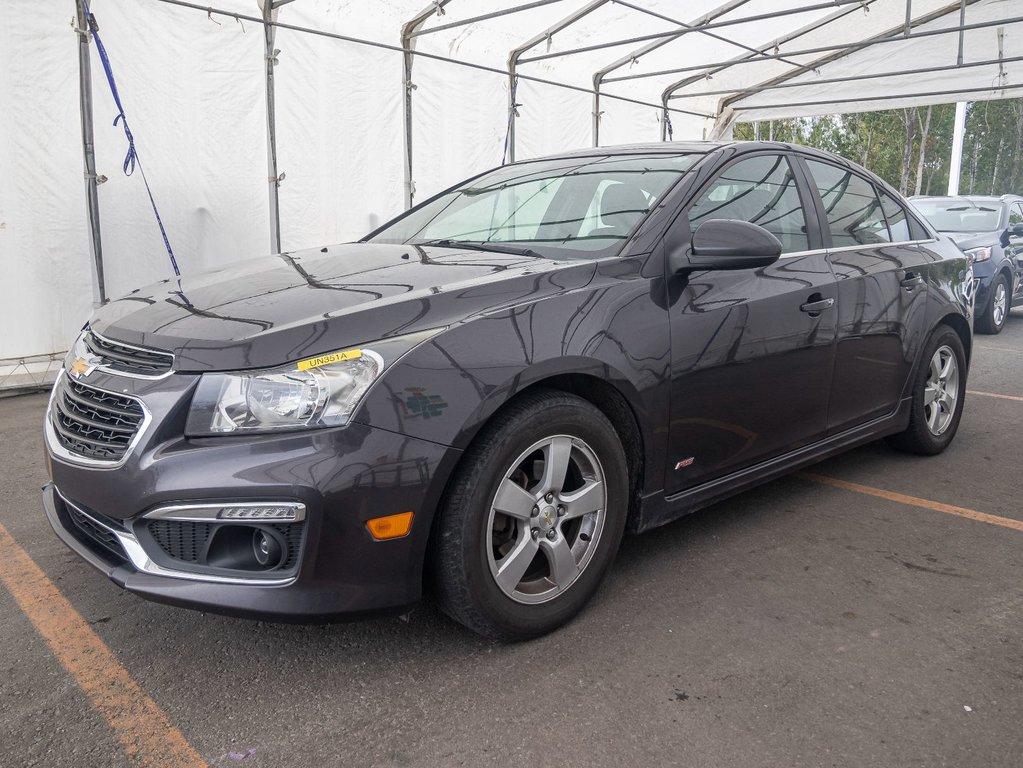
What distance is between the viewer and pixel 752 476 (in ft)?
10.3

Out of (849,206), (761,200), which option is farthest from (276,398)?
(849,206)

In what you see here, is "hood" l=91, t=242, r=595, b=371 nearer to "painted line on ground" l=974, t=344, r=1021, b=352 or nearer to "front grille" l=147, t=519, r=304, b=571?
"front grille" l=147, t=519, r=304, b=571

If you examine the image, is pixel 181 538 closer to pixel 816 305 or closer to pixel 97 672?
pixel 97 672

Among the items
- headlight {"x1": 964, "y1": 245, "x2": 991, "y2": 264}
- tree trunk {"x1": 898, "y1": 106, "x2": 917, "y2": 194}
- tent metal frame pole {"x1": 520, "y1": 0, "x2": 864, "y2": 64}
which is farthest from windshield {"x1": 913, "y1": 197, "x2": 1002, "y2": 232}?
tree trunk {"x1": 898, "y1": 106, "x2": 917, "y2": 194}

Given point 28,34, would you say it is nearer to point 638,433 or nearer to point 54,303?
point 54,303

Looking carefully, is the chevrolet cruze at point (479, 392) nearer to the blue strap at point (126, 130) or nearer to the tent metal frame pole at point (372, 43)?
the blue strap at point (126, 130)

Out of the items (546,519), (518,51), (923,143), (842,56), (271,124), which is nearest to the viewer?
(546,519)

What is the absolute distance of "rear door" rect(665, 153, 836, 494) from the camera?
2.78 metres

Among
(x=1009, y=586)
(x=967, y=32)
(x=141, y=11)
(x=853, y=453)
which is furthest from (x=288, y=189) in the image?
(x=967, y=32)

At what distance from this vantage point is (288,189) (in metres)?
7.68

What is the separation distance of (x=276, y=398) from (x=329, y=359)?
156 millimetres

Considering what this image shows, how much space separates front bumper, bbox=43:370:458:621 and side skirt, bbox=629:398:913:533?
3.04ft

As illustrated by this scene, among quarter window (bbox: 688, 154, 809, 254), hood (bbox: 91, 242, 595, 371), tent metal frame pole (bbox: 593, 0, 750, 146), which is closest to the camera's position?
hood (bbox: 91, 242, 595, 371)

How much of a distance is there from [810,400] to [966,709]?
140 cm
